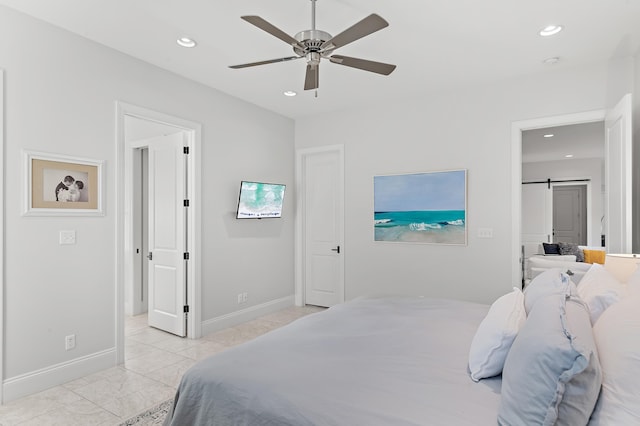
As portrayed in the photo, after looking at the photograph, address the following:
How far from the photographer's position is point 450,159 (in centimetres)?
431

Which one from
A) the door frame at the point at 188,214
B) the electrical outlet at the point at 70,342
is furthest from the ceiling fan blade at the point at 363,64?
the electrical outlet at the point at 70,342

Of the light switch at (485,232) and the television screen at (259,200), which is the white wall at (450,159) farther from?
the television screen at (259,200)

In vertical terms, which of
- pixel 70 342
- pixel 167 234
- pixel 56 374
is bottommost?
pixel 56 374

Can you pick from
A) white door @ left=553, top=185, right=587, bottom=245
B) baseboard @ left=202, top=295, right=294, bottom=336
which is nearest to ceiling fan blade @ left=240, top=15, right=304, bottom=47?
baseboard @ left=202, top=295, right=294, bottom=336

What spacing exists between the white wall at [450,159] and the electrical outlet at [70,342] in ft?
10.3

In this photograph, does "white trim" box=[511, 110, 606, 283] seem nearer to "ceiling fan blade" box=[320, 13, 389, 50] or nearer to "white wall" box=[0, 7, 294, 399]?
"ceiling fan blade" box=[320, 13, 389, 50]

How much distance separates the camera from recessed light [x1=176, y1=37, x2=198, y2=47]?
3065mm

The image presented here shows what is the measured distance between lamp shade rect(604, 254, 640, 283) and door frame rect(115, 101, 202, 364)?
3786 mm

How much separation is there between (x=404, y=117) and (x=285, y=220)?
7.19 ft

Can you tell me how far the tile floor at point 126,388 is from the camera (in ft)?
8.09

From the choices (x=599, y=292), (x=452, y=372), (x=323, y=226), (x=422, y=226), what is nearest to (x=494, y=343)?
(x=452, y=372)

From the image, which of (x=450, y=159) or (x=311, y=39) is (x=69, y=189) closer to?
(x=311, y=39)

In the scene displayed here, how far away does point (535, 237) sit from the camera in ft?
28.6

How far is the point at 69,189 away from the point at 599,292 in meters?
3.67
